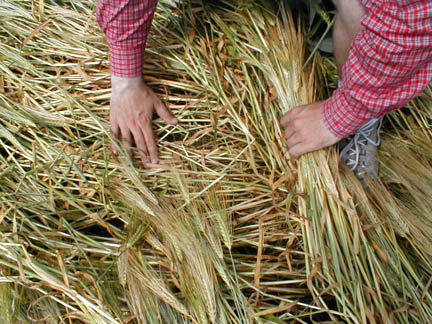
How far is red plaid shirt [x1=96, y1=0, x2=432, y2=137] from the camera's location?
0.92m

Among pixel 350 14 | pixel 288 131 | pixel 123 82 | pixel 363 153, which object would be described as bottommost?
pixel 363 153

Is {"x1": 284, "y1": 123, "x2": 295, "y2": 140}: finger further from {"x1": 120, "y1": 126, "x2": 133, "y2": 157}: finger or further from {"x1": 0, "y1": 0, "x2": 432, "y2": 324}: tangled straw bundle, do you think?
{"x1": 120, "y1": 126, "x2": 133, "y2": 157}: finger

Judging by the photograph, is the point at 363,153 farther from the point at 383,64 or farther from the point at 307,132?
the point at 383,64

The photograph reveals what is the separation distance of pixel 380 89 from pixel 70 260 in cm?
85

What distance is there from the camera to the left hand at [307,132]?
3.81 feet

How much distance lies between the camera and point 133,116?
1202mm

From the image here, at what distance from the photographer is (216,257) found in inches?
40.2

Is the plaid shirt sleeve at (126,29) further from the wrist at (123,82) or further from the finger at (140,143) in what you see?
→ the finger at (140,143)

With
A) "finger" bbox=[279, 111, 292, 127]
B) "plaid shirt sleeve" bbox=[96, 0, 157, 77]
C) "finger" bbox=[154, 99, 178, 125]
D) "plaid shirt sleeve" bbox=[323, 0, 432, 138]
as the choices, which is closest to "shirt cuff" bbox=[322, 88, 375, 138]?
"plaid shirt sleeve" bbox=[323, 0, 432, 138]

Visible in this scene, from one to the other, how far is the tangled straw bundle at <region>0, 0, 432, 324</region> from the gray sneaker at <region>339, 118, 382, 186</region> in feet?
0.15

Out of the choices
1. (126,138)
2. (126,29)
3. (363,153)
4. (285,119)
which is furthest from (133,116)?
(363,153)

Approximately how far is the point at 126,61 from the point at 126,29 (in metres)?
0.09

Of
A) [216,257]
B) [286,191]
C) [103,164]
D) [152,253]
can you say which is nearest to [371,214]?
[286,191]

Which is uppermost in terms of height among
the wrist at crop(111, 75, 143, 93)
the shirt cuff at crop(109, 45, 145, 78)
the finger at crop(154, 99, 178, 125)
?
the shirt cuff at crop(109, 45, 145, 78)
